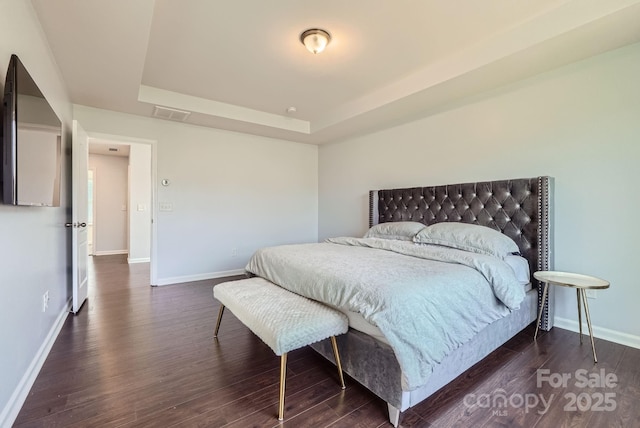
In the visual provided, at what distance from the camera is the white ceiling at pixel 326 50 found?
2053mm

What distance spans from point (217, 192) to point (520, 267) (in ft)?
13.0

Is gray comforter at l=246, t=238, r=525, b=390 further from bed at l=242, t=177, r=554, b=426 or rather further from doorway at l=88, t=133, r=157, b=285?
doorway at l=88, t=133, r=157, b=285

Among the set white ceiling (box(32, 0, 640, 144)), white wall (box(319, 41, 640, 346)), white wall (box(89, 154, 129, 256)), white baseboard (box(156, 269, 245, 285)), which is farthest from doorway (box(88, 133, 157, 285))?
white wall (box(319, 41, 640, 346))

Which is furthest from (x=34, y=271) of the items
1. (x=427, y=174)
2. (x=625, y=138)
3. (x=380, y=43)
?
(x=625, y=138)

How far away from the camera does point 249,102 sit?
12.8 ft

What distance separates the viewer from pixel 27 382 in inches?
69.1

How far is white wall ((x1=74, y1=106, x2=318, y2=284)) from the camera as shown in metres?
4.11

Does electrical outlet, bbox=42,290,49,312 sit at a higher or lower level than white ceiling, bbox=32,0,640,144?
lower

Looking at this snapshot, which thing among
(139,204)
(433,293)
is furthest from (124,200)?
(433,293)

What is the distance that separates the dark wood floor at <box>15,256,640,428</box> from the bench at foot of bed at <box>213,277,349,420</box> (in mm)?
228

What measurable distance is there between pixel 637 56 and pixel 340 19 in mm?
2267

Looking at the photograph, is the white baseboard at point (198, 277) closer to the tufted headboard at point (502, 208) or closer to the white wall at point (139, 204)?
the white wall at point (139, 204)

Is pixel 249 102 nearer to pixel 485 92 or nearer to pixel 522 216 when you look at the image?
pixel 485 92

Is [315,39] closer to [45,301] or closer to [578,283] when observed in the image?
[578,283]
